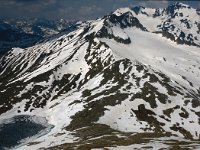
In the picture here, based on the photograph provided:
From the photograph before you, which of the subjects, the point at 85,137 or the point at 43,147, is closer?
the point at 43,147

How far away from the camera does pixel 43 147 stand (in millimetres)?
187250

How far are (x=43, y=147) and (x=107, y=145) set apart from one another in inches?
1392

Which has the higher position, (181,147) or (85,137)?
(85,137)

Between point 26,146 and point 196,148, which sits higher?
point 26,146

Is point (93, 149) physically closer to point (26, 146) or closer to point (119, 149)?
point (119, 149)

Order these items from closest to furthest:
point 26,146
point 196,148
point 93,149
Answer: point 196,148 → point 93,149 → point 26,146

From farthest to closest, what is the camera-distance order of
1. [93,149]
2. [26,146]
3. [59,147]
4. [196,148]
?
[26,146]
[59,147]
[93,149]
[196,148]

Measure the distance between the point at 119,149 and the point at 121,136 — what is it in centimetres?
4364

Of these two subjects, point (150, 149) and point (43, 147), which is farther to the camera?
point (43, 147)

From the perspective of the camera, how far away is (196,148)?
14725cm

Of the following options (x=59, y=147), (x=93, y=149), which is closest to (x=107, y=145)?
(x=93, y=149)

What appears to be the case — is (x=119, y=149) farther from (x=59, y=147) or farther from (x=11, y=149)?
Answer: (x=11, y=149)

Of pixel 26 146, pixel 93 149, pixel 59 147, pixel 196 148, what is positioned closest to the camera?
pixel 196 148

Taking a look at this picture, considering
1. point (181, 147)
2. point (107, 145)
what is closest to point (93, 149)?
point (107, 145)
